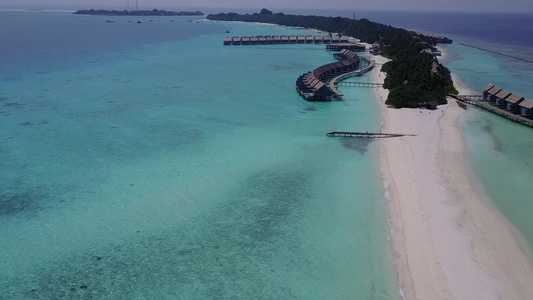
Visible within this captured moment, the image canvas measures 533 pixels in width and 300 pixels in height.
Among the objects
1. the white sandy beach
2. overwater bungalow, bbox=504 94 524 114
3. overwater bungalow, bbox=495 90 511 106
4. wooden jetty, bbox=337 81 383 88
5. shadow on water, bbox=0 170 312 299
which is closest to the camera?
shadow on water, bbox=0 170 312 299

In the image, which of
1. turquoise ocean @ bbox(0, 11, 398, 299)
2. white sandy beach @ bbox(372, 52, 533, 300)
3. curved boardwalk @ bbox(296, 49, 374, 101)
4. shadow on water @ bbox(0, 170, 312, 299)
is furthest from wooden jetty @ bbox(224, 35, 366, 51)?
shadow on water @ bbox(0, 170, 312, 299)

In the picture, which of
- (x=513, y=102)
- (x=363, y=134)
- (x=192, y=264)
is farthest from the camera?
(x=513, y=102)

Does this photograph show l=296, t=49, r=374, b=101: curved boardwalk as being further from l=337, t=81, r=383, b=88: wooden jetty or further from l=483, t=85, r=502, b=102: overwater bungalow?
l=483, t=85, r=502, b=102: overwater bungalow

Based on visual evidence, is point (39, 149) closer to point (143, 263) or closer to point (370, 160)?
point (143, 263)

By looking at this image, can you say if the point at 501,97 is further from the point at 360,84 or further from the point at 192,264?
the point at 192,264

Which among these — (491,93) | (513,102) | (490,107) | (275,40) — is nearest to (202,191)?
(490,107)

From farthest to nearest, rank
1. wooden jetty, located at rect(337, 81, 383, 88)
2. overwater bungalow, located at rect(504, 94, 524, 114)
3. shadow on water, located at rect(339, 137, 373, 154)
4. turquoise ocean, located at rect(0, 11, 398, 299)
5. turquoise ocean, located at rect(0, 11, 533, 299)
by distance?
wooden jetty, located at rect(337, 81, 383, 88) → overwater bungalow, located at rect(504, 94, 524, 114) → shadow on water, located at rect(339, 137, 373, 154) → turquoise ocean, located at rect(0, 11, 533, 299) → turquoise ocean, located at rect(0, 11, 398, 299)
